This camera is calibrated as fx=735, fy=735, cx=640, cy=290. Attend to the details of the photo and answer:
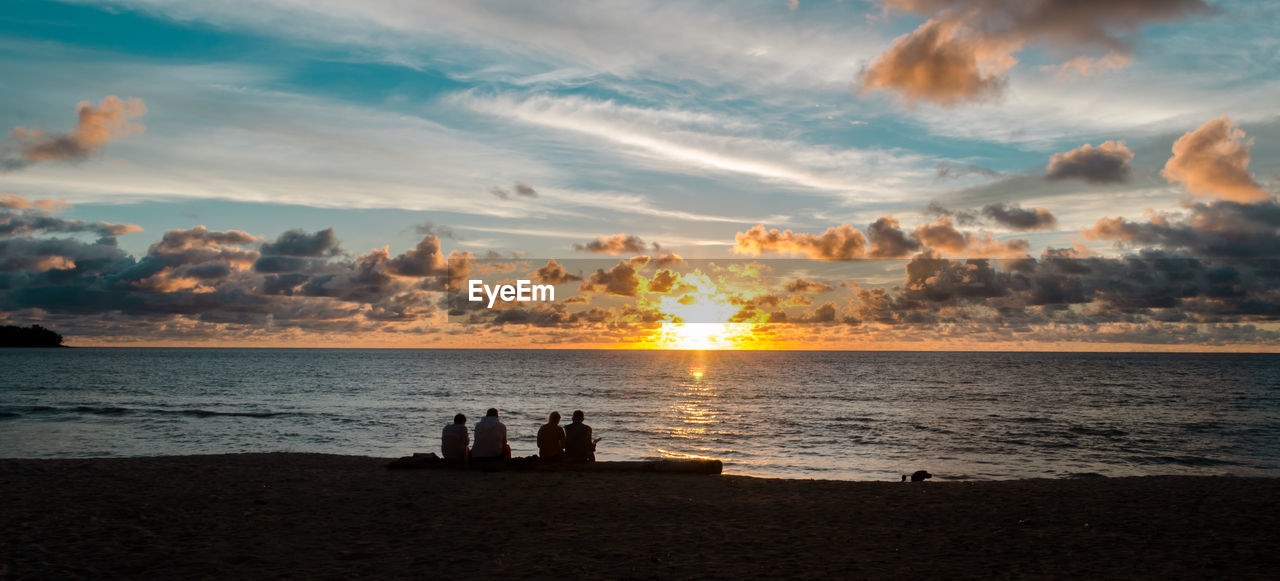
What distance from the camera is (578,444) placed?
63.8 feet

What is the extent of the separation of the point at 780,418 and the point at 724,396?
77.4 feet

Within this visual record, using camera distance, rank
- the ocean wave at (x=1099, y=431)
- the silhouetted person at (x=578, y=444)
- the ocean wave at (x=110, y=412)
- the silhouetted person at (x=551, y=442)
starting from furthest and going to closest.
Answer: the ocean wave at (x=110, y=412)
the ocean wave at (x=1099, y=431)
the silhouetted person at (x=578, y=444)
the silhouetted person at (x=551, y=442)

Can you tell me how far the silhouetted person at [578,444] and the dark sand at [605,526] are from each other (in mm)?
1070

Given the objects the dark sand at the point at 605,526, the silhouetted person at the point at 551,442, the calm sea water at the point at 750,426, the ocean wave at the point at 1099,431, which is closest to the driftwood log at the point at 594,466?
the silhouetted person at the point at 551,442

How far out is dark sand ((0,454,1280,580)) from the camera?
32.7ft

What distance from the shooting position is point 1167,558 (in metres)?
10.7

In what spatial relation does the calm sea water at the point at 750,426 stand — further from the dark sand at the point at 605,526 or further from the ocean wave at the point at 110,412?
the dark sand at the point at 605,526

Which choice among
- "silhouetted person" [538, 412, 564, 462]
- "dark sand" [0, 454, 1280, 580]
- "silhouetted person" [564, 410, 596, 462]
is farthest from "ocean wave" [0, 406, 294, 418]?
"silhouetted person" [564, 410, 596, 462]

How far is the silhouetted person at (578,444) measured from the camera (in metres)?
19.3

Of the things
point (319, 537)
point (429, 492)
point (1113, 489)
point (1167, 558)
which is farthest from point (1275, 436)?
point (319, 537)

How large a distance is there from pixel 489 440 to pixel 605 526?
7.03 m

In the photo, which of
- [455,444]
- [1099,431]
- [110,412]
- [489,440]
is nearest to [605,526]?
[489,440]

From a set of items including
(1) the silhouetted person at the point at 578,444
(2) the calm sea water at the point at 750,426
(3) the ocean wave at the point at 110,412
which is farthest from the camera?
(3) the ocean wave at the point at 110,412

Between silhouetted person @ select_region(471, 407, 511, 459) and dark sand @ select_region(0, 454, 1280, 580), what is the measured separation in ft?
2.52
